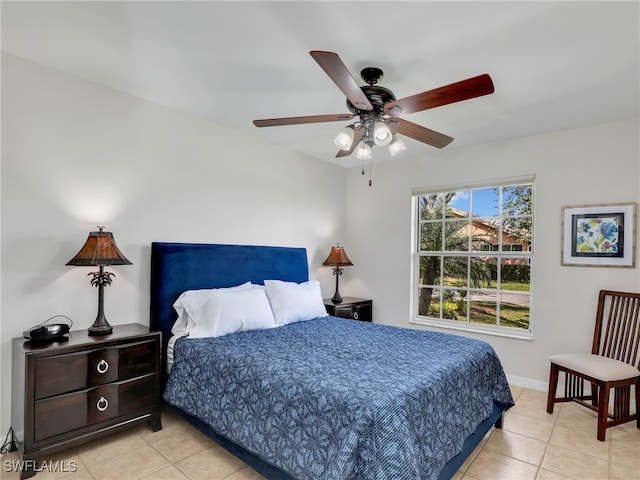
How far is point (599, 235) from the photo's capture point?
3.20 m

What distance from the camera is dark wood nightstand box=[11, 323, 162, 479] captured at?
2.06 metres

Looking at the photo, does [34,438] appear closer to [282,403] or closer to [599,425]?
[282,403]

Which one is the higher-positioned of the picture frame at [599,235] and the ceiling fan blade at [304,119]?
the ceiling fan blade at [304,119]

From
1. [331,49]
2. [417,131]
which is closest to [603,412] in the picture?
[417,131]

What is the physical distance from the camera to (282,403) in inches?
72.4

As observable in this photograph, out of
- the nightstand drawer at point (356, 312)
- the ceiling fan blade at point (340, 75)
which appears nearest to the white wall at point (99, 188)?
the nightstand drawer at point (356, 312)

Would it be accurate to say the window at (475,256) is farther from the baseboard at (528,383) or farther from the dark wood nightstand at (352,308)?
the dark wood nightstand at (352,308)

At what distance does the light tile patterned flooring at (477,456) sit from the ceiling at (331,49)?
2.54 m

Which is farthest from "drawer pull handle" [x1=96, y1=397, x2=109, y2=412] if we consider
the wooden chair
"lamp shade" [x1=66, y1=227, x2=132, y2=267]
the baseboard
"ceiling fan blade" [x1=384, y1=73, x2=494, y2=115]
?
the baseboard

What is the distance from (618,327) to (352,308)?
98.6 inches

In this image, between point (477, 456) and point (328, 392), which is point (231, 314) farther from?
point (477, 456)

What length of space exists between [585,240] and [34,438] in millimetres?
4413

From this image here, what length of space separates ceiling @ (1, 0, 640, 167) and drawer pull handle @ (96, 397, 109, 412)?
2.23 meters

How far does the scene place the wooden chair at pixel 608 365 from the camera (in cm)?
259
